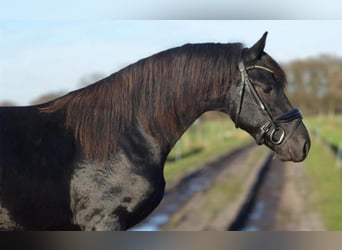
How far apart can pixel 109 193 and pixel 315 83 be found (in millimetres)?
3153

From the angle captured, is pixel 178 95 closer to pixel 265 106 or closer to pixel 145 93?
pixel 145 93

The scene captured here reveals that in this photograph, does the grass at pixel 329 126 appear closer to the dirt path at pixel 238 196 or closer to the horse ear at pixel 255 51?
the dirt path at pixel 238 196

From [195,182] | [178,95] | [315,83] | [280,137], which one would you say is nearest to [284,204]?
[195,182]

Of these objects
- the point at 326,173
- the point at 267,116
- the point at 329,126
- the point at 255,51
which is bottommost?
the point at 326,173

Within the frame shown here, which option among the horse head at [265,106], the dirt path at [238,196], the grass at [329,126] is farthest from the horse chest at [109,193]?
the dirt path at [238,196]

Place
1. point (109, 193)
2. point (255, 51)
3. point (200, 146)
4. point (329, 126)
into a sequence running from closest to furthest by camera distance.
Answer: point (109, 193) → point (255, 51) → point (329, 126) → point (200, 146)

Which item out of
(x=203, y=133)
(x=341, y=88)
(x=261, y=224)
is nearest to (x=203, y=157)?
(x=203, y=133)

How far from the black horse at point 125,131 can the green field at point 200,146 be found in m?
2.68

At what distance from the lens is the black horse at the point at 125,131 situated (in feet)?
6.77

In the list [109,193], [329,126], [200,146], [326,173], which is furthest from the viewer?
[200,146]

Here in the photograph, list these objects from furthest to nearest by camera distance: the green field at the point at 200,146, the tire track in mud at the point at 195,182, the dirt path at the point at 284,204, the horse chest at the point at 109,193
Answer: the tire track in mud at the point at 195,182, the dirt path at the point at 284,204, the green field at the point at 200,146, the horse chest at the point at 109,193

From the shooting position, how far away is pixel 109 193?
2.06 meters

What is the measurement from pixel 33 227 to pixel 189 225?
10.2ft

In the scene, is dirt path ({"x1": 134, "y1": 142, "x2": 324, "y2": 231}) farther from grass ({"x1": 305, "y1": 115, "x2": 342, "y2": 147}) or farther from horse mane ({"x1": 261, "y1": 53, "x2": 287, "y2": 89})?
horse mane ({"x1": 261, "y1": 53, "x2": 287, "y2": 89})
